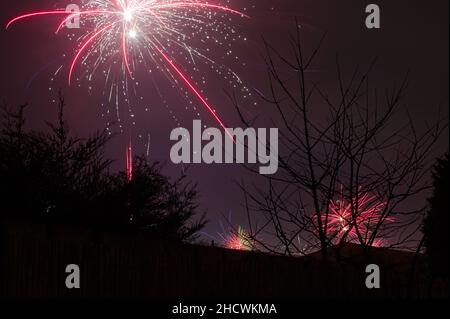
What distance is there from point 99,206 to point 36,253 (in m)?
7.41

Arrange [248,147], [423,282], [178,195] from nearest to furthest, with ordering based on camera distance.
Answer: [248,147] < [423,282] < [178,195]

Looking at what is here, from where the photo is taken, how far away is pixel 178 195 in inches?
731

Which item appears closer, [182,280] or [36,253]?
[36,253]

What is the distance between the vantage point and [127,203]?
15.4 m

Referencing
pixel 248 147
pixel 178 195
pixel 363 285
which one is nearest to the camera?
pixel 248 147
